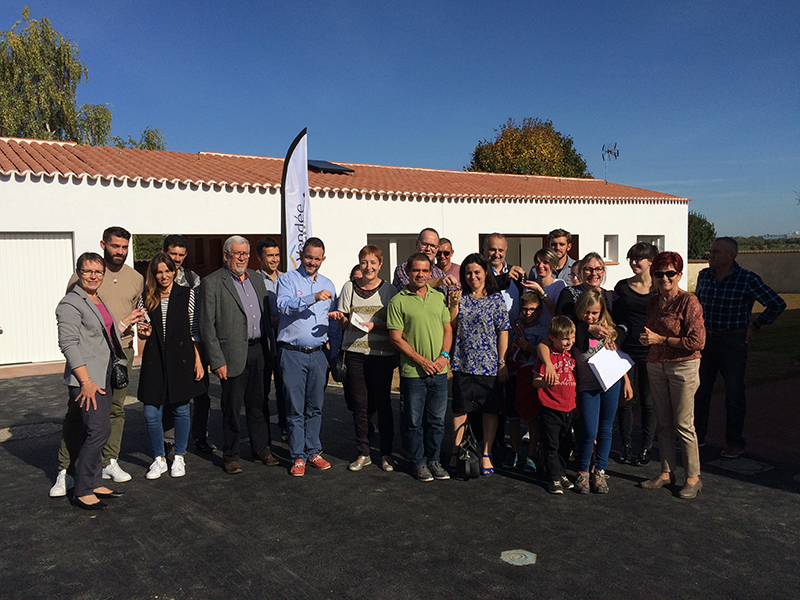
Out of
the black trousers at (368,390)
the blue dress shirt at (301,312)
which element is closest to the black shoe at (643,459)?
the black trousers at (368,390)

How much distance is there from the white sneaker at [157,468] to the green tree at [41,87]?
2434 cm

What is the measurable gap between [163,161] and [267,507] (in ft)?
43.0

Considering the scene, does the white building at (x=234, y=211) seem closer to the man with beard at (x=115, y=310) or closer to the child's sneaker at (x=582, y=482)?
the man with beard at (x=115, y=310)

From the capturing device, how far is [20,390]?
857 centimetres

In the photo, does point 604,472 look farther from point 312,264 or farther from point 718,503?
point 312,264

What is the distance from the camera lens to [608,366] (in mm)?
4320

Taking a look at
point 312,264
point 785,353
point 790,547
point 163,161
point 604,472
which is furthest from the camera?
point 163,161

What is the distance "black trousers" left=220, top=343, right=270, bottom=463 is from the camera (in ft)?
16.0

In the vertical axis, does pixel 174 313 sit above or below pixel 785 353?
above

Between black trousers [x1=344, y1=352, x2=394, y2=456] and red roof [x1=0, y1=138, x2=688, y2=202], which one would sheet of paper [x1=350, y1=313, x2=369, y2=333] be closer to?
black trousers [x1=344, y1=352, x2=394, y2=456]

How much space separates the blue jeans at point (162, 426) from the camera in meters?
4.74

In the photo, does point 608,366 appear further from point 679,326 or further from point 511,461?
point 511,461

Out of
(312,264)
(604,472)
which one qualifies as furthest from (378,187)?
(604,472)

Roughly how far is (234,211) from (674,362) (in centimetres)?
1115
